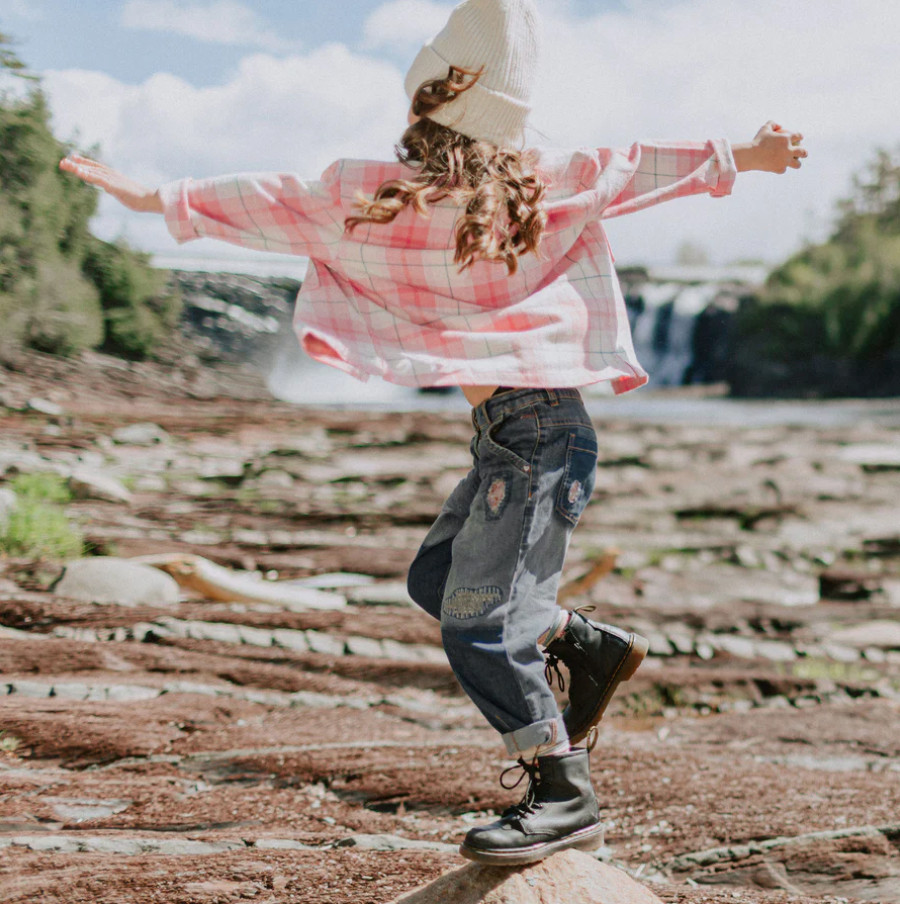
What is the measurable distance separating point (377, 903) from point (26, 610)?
7.26 feet

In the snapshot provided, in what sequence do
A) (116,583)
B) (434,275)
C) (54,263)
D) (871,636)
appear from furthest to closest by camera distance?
1. (871,636)
2. (54,263)
3. (116,583)
4. (434,275)

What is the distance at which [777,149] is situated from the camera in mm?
1690

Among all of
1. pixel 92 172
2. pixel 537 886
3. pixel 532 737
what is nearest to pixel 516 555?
pixel 532 737

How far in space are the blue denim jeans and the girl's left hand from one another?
28.1 inches

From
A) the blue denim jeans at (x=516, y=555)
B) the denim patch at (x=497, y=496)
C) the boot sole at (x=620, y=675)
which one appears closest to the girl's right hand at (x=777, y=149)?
the blue denim jeans at (x=516, y=555)

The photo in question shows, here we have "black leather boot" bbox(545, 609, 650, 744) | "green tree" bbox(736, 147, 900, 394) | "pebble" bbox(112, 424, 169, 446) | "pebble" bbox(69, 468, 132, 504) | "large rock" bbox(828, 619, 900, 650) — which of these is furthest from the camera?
"green tree" bbox(736, 147, 900, 394)

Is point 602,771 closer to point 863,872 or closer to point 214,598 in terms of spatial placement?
point 863,872

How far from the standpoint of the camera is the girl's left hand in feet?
5.34

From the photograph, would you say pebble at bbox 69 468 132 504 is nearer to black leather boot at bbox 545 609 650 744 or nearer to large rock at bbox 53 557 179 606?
large rock at bbox 53 557 179 606

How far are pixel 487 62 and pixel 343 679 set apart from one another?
9.15ft

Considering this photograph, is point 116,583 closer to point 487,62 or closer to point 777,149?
point 487,62

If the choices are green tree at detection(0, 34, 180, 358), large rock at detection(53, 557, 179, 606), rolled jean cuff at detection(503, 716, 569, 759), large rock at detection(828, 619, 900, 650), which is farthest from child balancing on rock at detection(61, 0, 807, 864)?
large rock at detection(828, 619, 900, 650)

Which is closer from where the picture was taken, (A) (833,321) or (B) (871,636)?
(B) (871,636)

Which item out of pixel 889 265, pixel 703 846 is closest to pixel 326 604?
pixel 703 846
